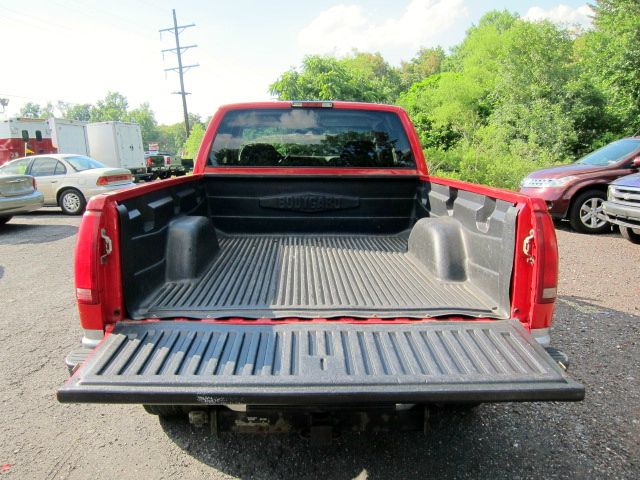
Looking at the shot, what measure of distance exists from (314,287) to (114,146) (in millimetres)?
20546

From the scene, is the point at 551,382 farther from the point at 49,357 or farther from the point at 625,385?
the point at 49,357

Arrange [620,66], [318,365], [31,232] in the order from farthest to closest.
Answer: [620,66]
[31,232]
[318,365]

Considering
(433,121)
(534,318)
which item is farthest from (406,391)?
(433,121)

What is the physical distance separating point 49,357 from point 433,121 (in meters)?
30.1

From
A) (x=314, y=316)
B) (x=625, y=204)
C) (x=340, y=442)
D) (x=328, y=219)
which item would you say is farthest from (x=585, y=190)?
(x=314, y=316)

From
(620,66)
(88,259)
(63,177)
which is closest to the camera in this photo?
(88,259)

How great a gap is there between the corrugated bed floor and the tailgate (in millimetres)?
184

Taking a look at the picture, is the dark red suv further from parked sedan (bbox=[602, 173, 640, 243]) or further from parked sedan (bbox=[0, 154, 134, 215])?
parked sedan (bbox=[0, 154, 134, 215])

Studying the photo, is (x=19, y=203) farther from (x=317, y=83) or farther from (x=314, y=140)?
(x=317, y=83)

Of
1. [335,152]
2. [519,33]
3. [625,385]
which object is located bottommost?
[625,385]

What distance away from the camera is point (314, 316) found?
2363mm

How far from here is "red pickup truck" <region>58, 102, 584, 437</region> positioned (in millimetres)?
1785

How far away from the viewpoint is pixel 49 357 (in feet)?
12.4

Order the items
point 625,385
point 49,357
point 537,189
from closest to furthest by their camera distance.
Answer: point 625,385 < point 49,357 < point 537,189
